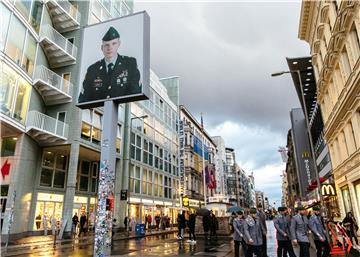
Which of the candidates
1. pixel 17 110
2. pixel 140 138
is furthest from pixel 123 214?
pixel 17 110

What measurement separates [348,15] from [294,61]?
1560 cm

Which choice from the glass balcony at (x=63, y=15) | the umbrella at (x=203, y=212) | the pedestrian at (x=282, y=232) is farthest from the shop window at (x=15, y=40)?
the pedestrian at (x=282, y=232)

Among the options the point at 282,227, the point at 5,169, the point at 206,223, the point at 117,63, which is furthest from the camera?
the point at 206,223

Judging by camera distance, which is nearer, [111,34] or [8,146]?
[111,34]

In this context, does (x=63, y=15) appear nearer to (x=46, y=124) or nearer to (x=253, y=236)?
(x=46, y=124)

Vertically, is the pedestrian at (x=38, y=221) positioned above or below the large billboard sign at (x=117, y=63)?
below

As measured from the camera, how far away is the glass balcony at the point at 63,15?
25.9 meters

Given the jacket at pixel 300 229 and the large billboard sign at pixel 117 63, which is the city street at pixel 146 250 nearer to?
the jacket at pixel 300 229

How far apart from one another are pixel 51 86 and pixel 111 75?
48.6 feet

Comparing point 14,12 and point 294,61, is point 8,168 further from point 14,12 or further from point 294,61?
point 294,61

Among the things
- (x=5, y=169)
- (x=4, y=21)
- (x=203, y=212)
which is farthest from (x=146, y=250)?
(x=4, y=21)

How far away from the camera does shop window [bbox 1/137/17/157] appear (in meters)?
22.8

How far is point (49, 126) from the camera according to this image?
979 inches

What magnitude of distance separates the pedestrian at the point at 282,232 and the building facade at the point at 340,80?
10.1 meters
